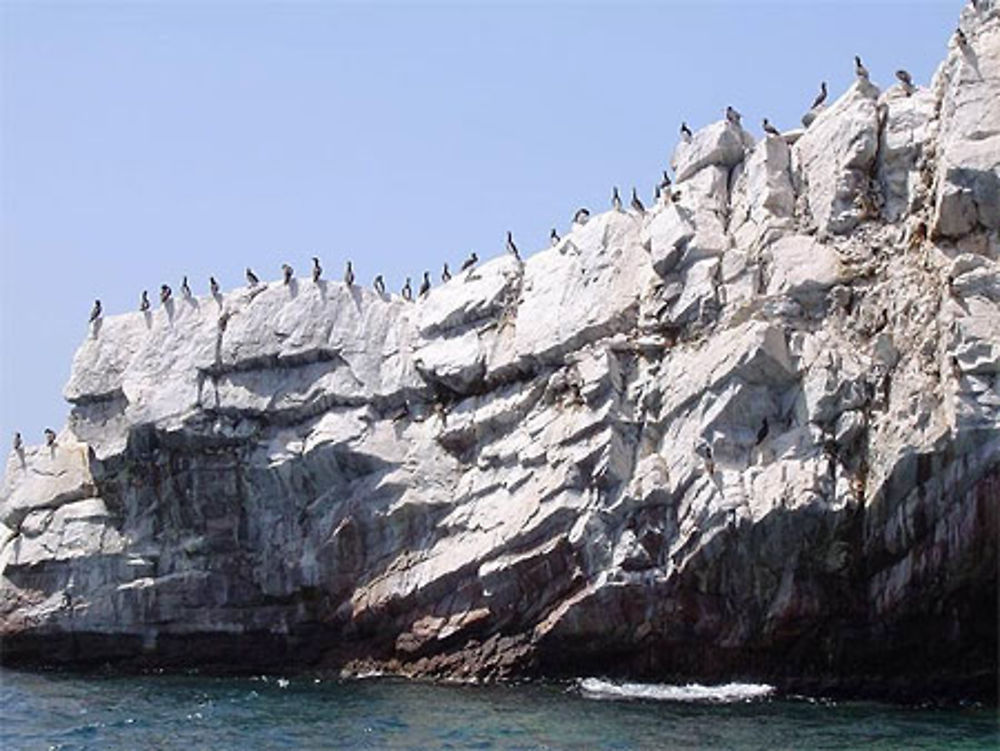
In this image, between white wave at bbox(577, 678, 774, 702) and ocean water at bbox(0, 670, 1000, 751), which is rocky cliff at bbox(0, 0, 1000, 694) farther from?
ocean water at bbox(0, 670, 1000, 751)

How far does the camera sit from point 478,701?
4550 cm

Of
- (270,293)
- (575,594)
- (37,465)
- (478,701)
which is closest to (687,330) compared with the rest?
(575,594)

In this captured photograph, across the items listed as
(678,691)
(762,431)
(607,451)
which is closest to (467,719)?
(678,691)

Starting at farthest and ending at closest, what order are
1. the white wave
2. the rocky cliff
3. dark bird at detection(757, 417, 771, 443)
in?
dark bird at detection(757, 417, 771, 443)
the white wave
the rocky cliff

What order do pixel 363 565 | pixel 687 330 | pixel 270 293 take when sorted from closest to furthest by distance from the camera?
pixel 687 330, pixel 363 565, pixel 270 293

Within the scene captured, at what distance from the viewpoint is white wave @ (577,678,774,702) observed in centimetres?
4450

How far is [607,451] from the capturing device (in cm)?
4922

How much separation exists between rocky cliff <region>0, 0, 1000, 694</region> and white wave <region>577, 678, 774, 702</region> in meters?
0.83

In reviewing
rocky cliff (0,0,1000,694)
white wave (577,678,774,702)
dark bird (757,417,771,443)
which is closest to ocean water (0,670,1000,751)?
white wave (577,678,774,702)

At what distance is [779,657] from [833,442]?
6.61 m

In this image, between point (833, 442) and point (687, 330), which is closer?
point (833, 442)

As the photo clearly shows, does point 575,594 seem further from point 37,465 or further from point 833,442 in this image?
point 37,465

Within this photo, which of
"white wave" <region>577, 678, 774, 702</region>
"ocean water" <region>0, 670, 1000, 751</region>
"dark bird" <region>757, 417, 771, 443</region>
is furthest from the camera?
"dark bird" <region>757, 417, 771, 443</region>

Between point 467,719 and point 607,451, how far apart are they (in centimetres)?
1077
